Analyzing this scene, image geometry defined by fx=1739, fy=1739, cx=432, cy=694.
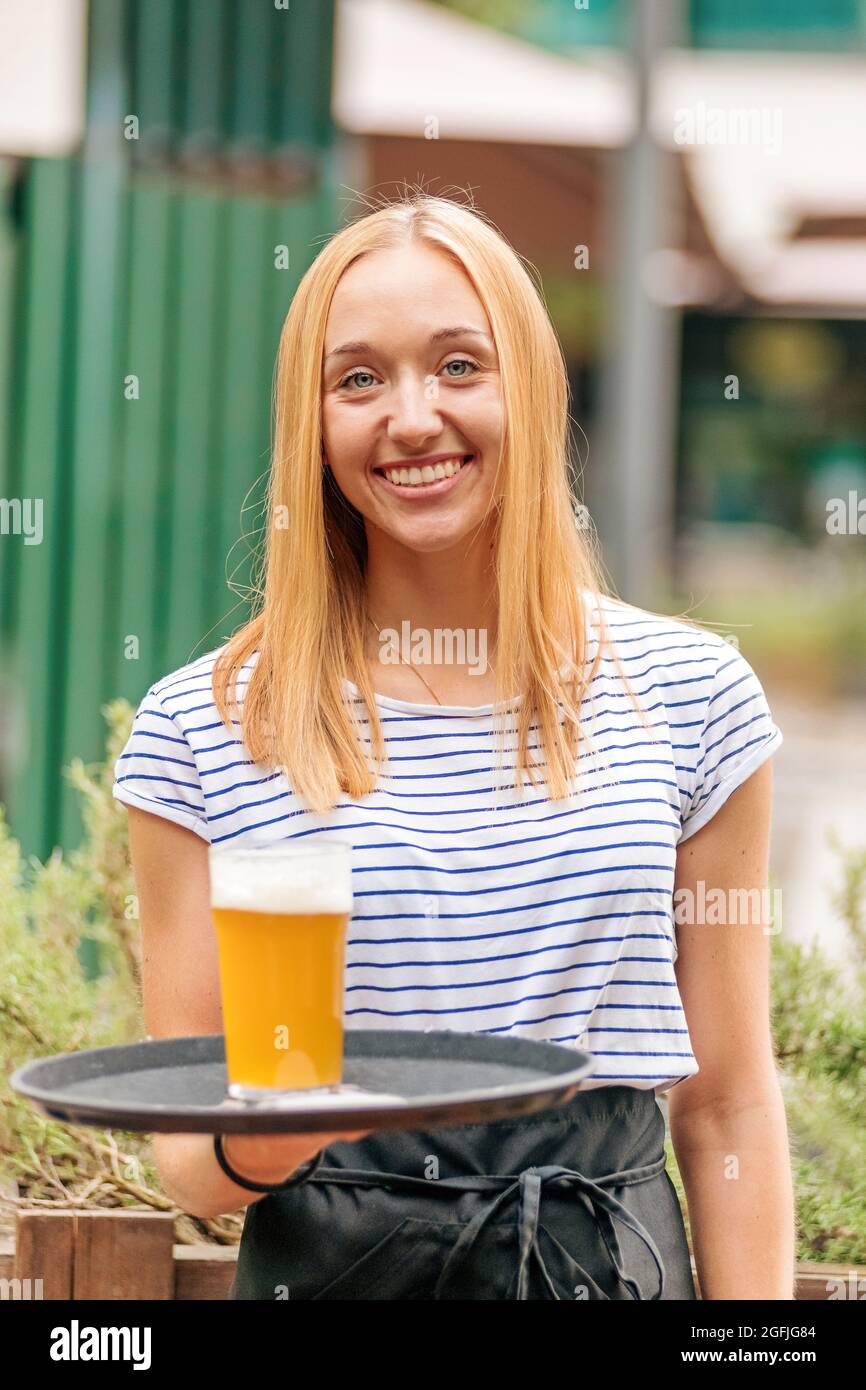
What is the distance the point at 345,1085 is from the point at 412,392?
722 millimetres

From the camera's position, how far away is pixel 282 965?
1439mm

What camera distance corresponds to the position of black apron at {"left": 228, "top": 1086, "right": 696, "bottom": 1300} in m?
1.68

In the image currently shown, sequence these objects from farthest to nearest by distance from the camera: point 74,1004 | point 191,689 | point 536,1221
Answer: point 74,1004 < point 191,689 < point 536,1221

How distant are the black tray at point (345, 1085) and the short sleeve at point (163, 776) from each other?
298mm

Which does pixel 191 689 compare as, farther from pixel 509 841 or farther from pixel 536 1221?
pixel 536 1221

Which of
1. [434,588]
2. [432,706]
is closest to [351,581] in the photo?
[434,588]

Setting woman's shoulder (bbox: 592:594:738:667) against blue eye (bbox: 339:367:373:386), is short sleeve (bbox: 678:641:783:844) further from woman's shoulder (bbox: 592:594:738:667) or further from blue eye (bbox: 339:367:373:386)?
blue eye (bbox: 339:367:373:386)

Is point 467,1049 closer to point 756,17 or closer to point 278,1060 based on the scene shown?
point 278,1060

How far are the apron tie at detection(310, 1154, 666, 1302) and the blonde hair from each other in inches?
14.6

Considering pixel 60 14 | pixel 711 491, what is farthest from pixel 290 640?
pixel 711 491

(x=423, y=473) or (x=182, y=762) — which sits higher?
(x=423, y=473)

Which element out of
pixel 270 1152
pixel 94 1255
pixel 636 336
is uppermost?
pixel 636 336

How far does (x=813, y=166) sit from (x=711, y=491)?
370 inches
